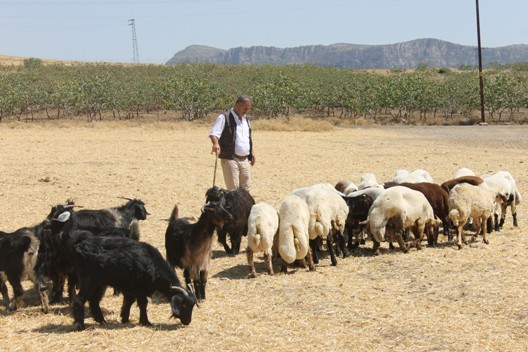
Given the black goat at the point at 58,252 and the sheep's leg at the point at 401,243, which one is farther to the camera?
the sheep's leg at the point at 401,243

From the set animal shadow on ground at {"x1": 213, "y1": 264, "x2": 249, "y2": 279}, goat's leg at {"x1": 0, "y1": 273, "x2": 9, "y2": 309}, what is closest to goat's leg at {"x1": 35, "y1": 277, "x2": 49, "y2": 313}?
goat's leg at {"x1": 0, "y1": 273, "x2": 9, "y2": 309}

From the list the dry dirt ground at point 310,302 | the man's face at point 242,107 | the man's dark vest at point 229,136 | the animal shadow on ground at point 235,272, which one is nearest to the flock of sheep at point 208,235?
the dry dirt ground at point 310,302

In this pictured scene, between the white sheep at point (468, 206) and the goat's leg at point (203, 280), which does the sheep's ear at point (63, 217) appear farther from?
the white sheep at point (468, 206)

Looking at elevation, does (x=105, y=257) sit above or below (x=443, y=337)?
above

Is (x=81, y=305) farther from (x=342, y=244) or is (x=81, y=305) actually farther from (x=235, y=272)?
(x=342, y=244)

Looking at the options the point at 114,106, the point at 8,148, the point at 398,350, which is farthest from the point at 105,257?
the point at 114,106

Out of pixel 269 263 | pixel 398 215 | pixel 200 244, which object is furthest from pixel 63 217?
pixel 398 215

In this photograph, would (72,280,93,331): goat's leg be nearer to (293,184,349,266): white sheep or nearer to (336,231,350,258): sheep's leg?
(293,184,349,266): white sheep

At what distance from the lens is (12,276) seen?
712 cm

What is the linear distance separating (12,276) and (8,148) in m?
19.4

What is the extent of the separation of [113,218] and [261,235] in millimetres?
2183

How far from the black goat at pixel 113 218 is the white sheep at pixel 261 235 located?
1693 millimetres

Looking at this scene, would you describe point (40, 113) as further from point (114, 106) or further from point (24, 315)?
point (24, 315)

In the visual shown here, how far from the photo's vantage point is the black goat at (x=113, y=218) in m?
8.27
